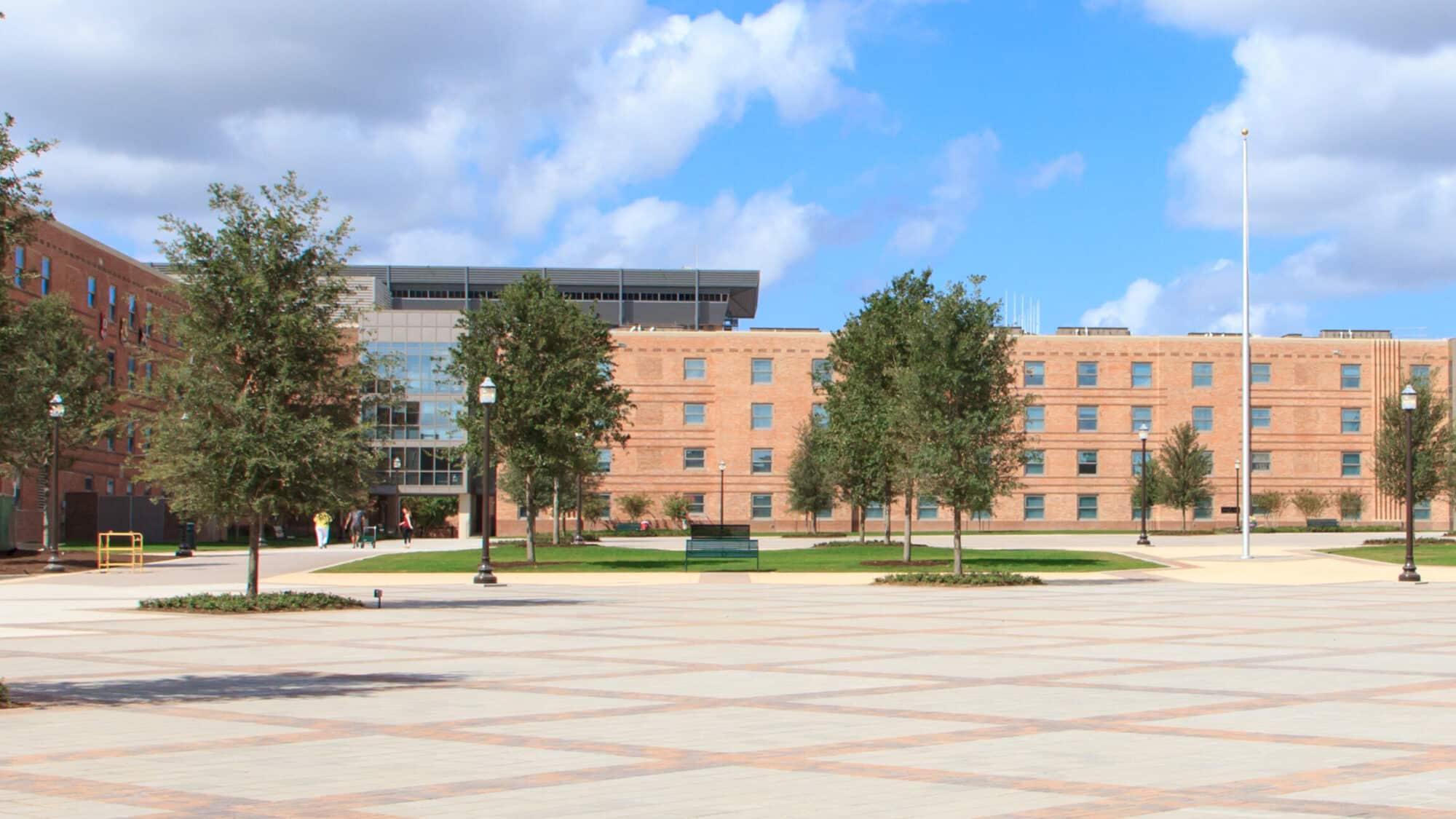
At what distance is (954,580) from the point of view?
110 feet

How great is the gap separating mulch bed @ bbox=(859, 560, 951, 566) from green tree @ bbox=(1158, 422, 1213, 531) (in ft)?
127

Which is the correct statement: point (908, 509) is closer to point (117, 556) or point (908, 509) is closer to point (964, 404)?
point (964, 404)

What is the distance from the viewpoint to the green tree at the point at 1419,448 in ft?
181

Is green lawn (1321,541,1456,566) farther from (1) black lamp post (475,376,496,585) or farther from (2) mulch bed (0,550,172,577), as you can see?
(2) mulch bed (0,550,172,577)

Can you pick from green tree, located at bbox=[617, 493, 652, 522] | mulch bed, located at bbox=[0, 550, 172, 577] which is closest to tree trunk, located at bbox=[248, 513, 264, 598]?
mulch bed, located at bbox=[0, 550, 172, 577]

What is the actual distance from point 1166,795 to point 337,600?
20.1 meters

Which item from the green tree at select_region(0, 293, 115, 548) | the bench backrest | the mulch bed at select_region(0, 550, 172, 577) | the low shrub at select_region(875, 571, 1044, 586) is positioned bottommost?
the mulch bed at select_region(0, 550, 172, 577)

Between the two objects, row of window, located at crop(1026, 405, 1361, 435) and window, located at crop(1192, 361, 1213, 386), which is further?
window, located at crop(1192, 361, 1213, 386)

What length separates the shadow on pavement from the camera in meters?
13.4

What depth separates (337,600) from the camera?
26.4m

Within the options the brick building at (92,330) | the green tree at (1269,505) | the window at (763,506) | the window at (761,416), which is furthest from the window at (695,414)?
the green tree at (1269,505)

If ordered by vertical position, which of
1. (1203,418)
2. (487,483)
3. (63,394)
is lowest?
(487,483)

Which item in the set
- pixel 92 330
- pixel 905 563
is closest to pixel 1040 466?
pixel 905 563

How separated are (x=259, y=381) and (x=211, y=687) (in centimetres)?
1146
